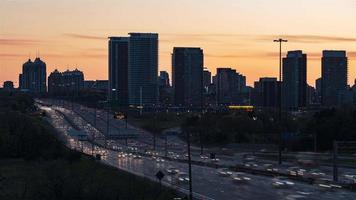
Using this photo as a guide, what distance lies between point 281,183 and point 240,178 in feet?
21.5

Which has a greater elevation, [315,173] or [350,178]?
[350,178]

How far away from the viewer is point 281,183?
2020 inches

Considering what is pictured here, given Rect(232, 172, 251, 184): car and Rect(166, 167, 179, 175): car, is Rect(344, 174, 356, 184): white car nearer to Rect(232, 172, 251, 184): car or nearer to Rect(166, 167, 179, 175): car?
Rect(232, 172, 251, 184): car

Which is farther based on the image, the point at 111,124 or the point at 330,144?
the point at 111,124

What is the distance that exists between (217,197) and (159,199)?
21.8ft

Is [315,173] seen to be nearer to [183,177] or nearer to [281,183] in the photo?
→ [281,183]

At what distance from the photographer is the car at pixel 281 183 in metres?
48.9

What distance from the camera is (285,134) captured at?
9481 cm

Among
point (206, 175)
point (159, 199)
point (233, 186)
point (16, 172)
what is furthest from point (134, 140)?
point (159, 199)

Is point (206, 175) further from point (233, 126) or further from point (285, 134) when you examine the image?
point (233, 126)

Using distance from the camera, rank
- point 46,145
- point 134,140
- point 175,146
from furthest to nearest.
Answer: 1. point 134,140
2. point 175,146
3. point 46,145

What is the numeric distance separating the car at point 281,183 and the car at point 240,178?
2200 millimetres

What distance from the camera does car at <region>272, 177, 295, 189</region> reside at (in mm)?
48875

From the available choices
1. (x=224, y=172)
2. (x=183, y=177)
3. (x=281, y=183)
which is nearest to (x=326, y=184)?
(x=281, y=183)
